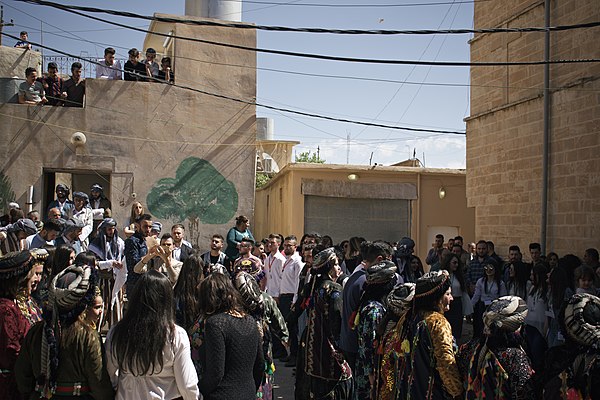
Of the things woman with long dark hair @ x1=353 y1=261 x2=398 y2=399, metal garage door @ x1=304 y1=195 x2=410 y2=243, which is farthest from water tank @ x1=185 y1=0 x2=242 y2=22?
woman with long dark hair @ x1=353 y1=261 x2=398 y2=399

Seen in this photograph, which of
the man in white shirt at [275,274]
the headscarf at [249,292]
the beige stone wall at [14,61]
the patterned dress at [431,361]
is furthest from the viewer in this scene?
the beige stone wall at [14,61]

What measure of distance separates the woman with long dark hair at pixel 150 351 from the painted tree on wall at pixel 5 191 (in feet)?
42.7

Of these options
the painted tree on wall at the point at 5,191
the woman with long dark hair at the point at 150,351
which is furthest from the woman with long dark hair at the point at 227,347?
the painted tree on wall at the point at 5,191

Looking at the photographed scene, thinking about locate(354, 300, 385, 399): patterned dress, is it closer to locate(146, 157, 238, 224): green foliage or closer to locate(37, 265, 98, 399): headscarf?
locate(37, 265, 98, 399): headscarf

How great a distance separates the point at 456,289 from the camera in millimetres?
9828

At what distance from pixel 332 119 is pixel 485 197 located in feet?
15.3

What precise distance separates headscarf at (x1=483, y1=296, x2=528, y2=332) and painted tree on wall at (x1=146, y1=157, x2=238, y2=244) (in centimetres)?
1302

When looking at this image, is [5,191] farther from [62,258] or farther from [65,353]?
[65,353]

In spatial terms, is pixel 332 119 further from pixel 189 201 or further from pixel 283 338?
pixel 283 338

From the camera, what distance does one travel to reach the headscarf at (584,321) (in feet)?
13.5

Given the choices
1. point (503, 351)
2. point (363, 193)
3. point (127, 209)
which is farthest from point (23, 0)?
point (363, 193)

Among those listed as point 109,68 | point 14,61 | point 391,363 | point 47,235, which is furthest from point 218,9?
point 391,363

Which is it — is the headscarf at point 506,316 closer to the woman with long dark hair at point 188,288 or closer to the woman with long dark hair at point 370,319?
the woman with long dark hair at point 370,319

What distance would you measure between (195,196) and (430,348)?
1273 cm
